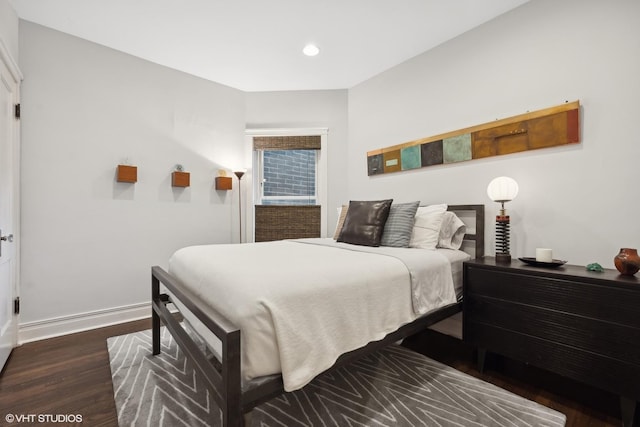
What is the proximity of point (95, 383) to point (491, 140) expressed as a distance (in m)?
3.29

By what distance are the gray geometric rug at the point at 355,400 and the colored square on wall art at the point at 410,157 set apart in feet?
5.93

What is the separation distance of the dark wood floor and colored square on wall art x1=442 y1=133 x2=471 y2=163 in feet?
5.23

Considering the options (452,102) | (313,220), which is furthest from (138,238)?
(452,102)

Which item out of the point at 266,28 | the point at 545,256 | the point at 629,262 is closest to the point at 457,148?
the point at 545,256

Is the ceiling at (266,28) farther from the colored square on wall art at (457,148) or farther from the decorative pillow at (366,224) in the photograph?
the decorative pillow at (366,224)

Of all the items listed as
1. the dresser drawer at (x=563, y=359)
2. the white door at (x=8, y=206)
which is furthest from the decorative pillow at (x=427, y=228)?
the white door at (x=8, y=206)

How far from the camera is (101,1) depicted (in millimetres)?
2285

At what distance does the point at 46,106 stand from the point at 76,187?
71 centimetres

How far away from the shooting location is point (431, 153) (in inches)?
114

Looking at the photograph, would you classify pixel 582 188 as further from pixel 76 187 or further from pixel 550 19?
pixel 76 187

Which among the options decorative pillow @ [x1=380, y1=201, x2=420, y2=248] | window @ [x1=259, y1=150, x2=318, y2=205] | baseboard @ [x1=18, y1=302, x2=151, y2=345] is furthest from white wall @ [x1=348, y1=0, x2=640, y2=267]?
baseboard @ [x1=18, y1=302, x2=151, y2=345]

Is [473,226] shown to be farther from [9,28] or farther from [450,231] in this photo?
[9,28]

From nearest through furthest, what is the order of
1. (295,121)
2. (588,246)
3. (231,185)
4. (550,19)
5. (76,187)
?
1. (588,246)
2. (550,19)
3. (76,187)
4. (231,185)
5. (295,121)

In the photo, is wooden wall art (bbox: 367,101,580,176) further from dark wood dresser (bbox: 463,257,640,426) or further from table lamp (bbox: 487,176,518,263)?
dark wood dresser (bbox: 463,257,640,426)
